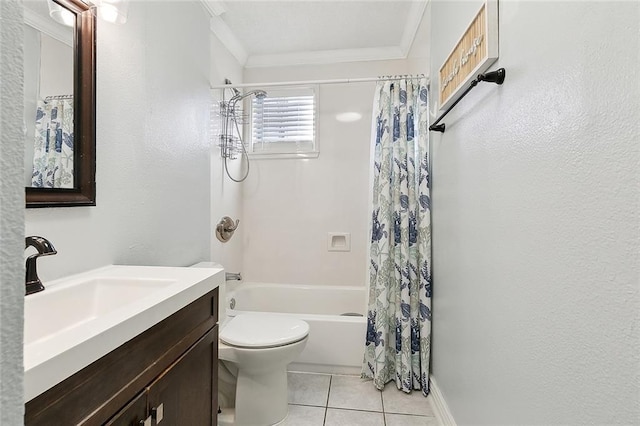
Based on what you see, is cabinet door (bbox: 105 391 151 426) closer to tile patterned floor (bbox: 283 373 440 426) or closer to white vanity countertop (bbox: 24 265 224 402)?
white vanity countertop (bbox: 24 265 224 402)

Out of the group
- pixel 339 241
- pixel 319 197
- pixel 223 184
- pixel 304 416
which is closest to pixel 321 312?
pixel 339 241

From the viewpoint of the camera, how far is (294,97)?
2.85 m

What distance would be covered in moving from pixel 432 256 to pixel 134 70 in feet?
5.81

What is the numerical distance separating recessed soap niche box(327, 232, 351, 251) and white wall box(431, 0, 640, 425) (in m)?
1.52

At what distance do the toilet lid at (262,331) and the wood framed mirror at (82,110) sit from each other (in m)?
0.88

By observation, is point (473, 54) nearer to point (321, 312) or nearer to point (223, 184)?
point (223, 184)

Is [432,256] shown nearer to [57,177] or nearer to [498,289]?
[498,289]

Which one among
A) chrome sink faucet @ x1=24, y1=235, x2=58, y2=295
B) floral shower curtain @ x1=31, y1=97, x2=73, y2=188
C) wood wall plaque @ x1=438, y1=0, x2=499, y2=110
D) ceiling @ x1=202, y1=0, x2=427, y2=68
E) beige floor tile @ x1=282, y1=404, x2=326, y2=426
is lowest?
beige floor tile @ x1=282, y1=404, x2=326, y2=426

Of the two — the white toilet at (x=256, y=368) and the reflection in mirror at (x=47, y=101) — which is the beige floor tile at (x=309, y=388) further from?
the reflection in mirror at (x=47, y=101)

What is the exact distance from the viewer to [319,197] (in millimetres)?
2844

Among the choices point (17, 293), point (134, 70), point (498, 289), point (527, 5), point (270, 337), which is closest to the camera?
point (17, 293)

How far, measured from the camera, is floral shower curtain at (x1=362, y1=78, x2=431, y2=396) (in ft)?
6.30

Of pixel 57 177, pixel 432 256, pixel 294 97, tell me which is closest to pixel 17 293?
pixel 57 177

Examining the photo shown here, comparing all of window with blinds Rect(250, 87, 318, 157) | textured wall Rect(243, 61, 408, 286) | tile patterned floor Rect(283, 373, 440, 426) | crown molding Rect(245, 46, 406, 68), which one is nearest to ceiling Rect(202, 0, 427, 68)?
crown molding Rect(245, 46, 406, 68)
